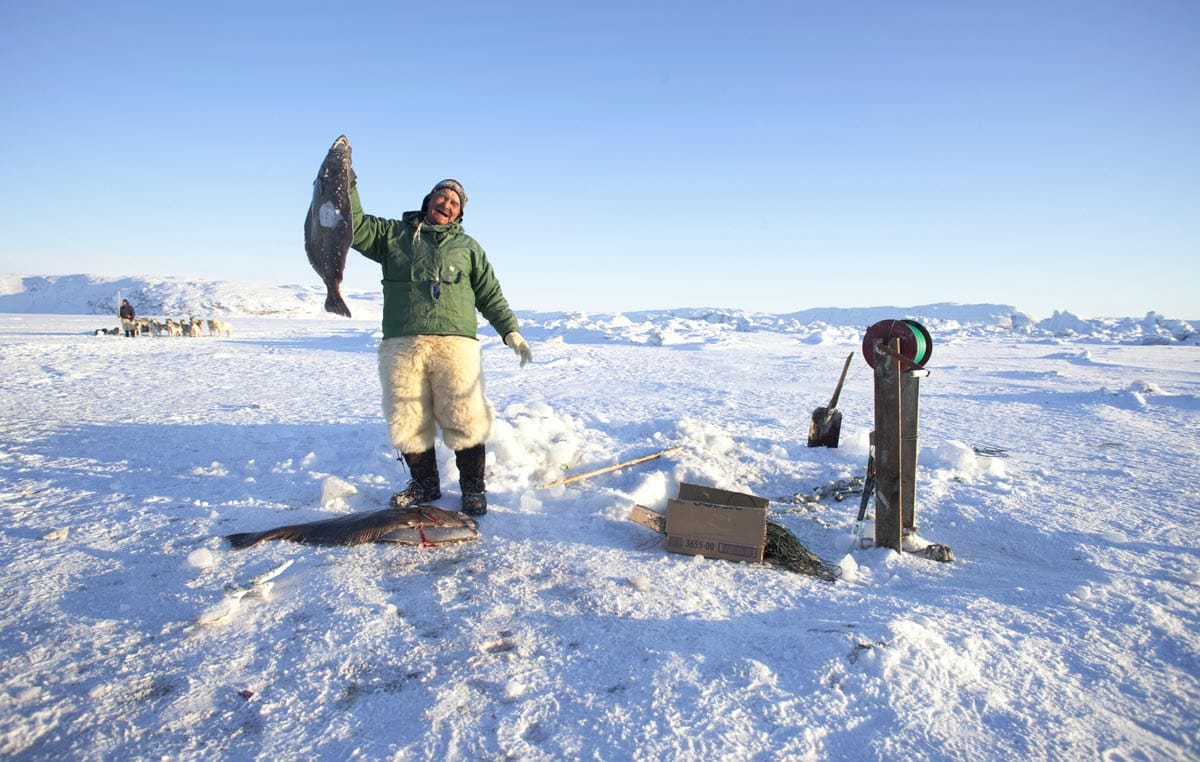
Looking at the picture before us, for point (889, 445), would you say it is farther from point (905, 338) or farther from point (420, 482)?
point (420, 482)

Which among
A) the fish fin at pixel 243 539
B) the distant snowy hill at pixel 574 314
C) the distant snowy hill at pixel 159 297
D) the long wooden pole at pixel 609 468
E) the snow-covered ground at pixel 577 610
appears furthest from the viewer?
the distant snowy hill at pixel 159 297

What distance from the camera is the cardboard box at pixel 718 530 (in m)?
2.89

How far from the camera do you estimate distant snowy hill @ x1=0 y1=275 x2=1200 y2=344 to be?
2966 cm

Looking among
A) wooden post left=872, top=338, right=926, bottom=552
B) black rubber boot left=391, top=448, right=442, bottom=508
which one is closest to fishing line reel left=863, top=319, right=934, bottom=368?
wooden post left=872, top=338, right=926, bottom=552

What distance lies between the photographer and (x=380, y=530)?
2.90 m

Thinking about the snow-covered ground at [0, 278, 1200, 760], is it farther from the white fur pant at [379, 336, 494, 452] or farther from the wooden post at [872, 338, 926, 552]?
the white fur pant at [379, 336, 494, 452]

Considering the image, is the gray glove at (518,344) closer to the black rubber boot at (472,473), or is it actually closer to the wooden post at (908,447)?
the black rubber boot at (472,473)

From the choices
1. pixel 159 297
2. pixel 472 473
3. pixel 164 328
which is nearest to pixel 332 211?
pixel 472 473

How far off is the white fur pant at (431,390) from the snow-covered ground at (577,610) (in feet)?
1.61

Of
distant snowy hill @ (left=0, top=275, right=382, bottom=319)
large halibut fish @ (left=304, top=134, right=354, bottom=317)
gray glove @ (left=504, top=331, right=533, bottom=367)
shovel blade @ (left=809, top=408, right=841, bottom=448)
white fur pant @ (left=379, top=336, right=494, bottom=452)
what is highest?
distant snowy hill @ (left=0, top=275, right=382, bottom=319)

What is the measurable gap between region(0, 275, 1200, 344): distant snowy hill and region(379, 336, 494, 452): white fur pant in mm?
18466

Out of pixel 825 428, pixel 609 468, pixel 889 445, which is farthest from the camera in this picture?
pixel 609 468

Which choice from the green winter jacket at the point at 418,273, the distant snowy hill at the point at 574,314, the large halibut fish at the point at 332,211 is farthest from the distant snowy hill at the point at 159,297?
the large halibut fish at the point at 332,211

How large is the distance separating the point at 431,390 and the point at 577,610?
1645mm
